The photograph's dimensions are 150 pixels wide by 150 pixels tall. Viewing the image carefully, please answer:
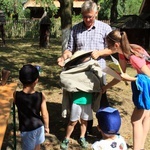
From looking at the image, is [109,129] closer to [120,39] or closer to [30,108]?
[30,108]

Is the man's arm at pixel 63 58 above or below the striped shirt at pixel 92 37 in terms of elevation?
below

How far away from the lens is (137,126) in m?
3.67

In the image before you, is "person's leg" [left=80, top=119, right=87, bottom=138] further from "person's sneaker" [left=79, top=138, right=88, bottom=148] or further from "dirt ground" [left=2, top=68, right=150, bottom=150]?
"dirt ground" [left=2, top=68, right=150, bottom=150]

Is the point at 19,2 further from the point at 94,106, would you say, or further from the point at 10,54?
the point at 94,106

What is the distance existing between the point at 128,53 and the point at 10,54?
342 inches

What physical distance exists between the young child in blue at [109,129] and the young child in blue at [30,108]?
858 mm

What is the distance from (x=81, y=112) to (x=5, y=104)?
37.6 inches

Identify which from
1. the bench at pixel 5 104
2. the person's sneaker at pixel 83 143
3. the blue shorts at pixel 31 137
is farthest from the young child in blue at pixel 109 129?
the person's sneaker at pixel 83 143

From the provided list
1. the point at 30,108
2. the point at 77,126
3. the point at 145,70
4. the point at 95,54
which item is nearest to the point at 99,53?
the point at 95,54

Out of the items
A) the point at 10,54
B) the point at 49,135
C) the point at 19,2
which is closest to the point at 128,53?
the point at 49,135

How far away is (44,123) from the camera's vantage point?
10.3 feet

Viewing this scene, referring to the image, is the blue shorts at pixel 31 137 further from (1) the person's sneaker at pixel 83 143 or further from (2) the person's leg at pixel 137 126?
(2) the person's leg at pixel 137 126

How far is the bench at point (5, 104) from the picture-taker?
110 inches

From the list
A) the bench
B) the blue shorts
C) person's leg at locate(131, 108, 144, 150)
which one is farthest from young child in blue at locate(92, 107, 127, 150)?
person's leg at locate(131, 108, 144, 150)
